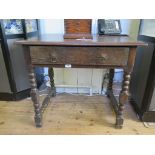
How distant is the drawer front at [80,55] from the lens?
1018mm

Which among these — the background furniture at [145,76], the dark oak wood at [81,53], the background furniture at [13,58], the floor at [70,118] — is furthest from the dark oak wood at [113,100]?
the background furniture at [13,58]

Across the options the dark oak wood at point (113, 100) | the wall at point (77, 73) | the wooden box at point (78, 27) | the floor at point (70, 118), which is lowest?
the floor at point (70, 118)

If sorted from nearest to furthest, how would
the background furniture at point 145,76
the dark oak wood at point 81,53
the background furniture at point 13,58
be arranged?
the dark oak wood at point 81,53 → the background furniture at point 145,76 → the background furniture at point 13,58

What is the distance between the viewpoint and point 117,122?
1.27 metres

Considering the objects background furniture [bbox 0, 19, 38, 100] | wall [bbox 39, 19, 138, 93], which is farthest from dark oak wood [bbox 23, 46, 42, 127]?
wall [bbox 39, 19, 138, 93]

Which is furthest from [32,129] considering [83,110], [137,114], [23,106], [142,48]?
[142,48]

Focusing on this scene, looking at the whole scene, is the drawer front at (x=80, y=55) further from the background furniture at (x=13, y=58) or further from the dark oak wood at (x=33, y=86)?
the background furniture at (x=13, y=58)

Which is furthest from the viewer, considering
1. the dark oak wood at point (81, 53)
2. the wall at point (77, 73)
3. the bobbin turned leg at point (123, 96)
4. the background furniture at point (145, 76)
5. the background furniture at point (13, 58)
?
the wall at point (77, 73)

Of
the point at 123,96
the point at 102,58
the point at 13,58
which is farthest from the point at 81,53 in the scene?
the point at 13,58

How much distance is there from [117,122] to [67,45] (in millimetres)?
735

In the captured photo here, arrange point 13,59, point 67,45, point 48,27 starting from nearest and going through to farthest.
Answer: point 67,45
point 13,59
point 48,27

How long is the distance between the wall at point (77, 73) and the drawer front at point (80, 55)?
646 millimetres

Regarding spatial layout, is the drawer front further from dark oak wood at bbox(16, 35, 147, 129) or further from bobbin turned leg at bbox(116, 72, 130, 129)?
bobbin turned leg at bbox(116, 72, 130, 129)

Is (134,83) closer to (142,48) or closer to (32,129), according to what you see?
(142,48)
